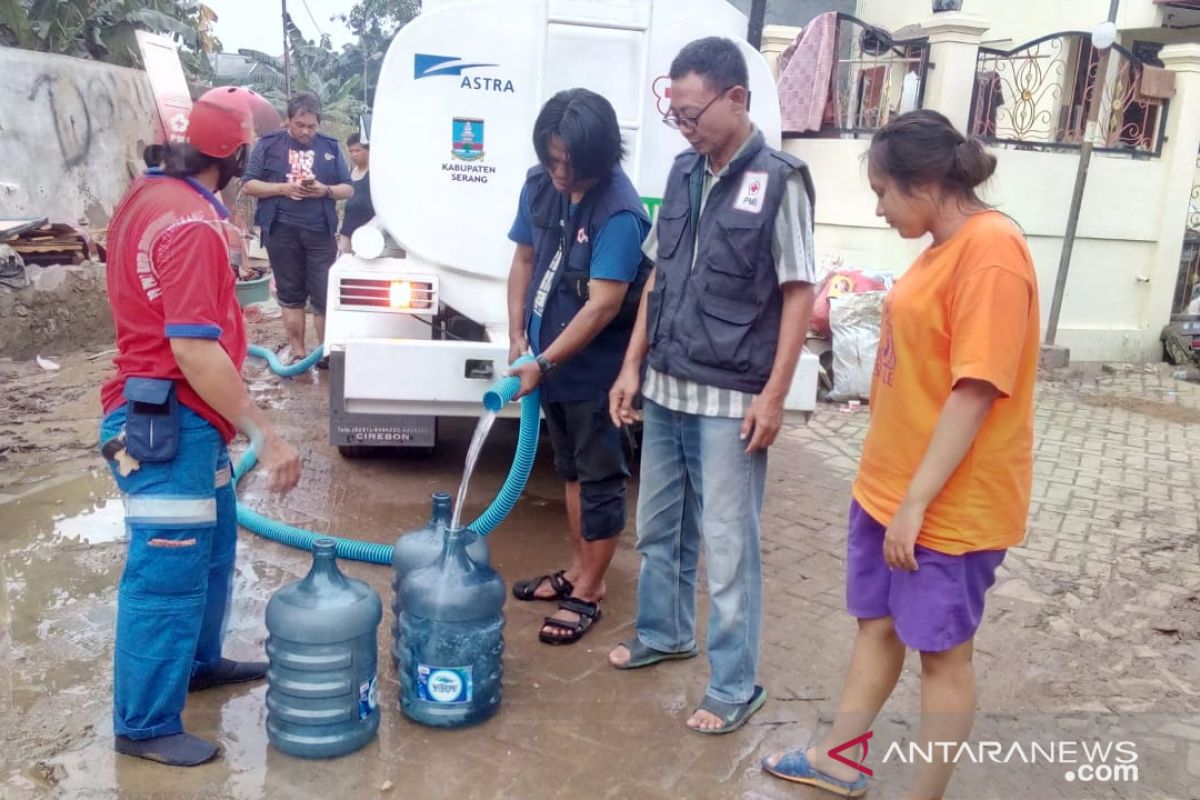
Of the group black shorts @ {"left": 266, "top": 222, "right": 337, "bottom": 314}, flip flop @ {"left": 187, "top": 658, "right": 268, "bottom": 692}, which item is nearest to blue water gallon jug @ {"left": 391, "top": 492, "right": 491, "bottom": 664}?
flip flop @ {"left": 187, "top": 658, "right": 268, "bottom": 692}

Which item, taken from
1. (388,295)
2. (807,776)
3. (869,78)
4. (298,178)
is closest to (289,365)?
(298,178)

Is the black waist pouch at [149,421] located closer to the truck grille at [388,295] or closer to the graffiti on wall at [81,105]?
the truck grille at [388,295]

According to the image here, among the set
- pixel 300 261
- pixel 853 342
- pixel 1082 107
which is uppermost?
pixel 1082 107

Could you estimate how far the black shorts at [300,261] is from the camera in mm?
6980

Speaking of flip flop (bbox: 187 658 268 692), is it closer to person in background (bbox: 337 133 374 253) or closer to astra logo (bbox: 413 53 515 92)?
astra logo (bbox: 413 53 515 92)

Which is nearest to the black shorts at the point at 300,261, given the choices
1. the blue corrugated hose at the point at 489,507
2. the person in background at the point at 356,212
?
the person in background at the point at 356,212

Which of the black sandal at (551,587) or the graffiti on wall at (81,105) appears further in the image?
the graffiti on wall at (81,105)

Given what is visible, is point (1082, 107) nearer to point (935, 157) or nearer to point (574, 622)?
point (574, 622)

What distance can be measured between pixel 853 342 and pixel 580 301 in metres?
4.40

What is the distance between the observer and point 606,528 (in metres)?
3.58

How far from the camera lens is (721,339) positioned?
2.81 m

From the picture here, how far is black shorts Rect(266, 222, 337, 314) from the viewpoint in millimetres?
6980

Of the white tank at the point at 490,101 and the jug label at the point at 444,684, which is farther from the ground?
the white tank at the point at 490,101

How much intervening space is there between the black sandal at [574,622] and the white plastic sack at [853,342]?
4.20 meters
